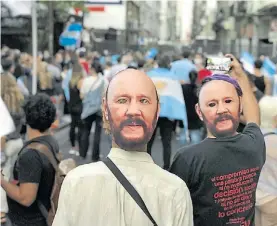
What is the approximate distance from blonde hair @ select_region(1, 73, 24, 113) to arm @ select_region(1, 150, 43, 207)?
3.41 metres

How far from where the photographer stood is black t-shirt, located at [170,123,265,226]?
→ 2645 millimetres

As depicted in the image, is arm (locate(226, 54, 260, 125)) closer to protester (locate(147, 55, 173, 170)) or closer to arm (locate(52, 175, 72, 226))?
arm (locate(52, 175, 72, 226))

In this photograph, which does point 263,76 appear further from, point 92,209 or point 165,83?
point 92,209

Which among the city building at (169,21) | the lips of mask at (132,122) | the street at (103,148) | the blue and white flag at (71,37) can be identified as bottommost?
the street at (103,148)

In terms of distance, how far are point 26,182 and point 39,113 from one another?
495mm

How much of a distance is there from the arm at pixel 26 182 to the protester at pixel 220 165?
0.94 m

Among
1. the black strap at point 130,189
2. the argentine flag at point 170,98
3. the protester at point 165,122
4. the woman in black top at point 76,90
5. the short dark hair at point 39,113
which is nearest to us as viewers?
the black strap at point 130,189

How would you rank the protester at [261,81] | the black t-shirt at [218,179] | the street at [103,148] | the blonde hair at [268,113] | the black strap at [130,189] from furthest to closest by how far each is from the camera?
1. the street at [103,148]
2. the protester at [261,81]
3. the blonde hair at [268,113]
4. the black t-shirt at [218,179]
5. the black strap at [130,189]

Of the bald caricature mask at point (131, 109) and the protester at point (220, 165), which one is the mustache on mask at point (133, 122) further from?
the protester at point (220, 165)

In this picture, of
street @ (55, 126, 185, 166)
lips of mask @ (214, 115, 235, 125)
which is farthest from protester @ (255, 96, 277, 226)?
street @ (55, 126, 185, 166)

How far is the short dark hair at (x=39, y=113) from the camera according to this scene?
3.48 meters

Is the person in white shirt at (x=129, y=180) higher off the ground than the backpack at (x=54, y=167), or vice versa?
the person in white shirt at (x=129, y=180)

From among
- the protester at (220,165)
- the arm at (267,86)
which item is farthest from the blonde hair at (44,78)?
the protester at (220,165)

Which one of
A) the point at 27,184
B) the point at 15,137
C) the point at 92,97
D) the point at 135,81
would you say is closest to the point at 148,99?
the point at 135,81
